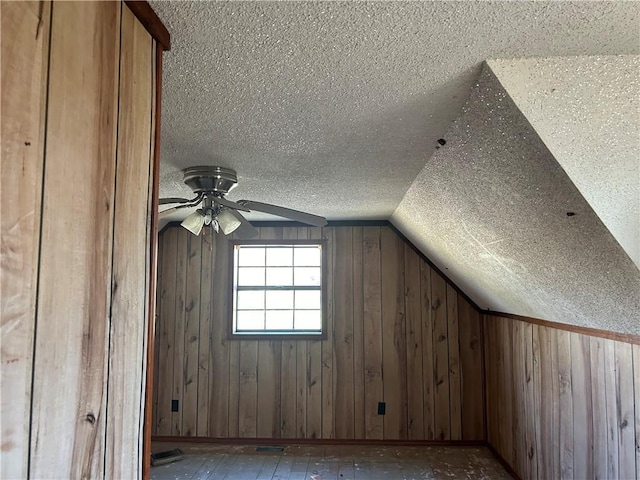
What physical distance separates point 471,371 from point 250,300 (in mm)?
2285

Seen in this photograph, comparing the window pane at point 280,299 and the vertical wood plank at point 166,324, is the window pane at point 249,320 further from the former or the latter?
the vertical wood plank at point 166,324

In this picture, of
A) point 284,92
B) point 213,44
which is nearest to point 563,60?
point 284,92

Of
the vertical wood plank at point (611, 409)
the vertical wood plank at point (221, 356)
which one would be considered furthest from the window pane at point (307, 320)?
the vertical wood plank at point (611, 409)

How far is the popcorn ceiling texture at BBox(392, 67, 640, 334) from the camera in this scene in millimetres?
1600

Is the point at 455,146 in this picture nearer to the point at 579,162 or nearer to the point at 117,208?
the point at 579,162

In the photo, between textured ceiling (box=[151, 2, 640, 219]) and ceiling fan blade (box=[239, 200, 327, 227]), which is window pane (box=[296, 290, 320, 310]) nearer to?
ceiling fan blade (box=[239, 200, 327, 227])

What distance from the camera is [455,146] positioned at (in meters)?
2.03

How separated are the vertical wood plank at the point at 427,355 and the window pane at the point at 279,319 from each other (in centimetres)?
132

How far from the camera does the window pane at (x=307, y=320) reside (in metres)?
4.80

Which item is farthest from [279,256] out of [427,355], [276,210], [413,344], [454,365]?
[276,210]

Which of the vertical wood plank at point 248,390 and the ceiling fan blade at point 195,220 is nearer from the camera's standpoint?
the ceiling fan blade at point 195,220

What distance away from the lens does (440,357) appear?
4617 millimetres

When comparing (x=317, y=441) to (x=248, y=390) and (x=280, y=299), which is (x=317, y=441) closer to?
(x=248, y=390)

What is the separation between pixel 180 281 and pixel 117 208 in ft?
13.0
